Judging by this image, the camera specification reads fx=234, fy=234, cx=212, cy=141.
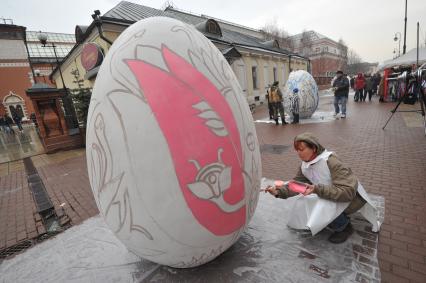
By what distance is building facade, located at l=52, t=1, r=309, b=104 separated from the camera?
12.8m

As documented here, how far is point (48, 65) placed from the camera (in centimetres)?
3484

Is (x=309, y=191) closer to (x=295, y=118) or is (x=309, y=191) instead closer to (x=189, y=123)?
(x=189, y=123)

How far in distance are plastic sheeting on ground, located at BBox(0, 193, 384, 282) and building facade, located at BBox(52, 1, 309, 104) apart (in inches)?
433

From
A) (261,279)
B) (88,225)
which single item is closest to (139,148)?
(261,279)

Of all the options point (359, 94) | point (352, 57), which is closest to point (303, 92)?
point (359, 94)

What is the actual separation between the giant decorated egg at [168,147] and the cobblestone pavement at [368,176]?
166 cm

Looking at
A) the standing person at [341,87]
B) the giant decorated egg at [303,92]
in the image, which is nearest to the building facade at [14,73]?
the giant decorated egg at [303,92]

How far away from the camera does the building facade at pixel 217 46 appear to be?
41.9ft

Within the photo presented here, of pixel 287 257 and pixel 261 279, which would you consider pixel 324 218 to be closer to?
pixel 287 257

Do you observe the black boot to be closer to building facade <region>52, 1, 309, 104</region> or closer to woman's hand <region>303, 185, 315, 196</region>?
woman's hand <region>303, 185, 315, 196</region>

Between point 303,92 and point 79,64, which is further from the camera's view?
point 79,64

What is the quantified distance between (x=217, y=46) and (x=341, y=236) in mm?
17405

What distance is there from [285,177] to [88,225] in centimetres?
368

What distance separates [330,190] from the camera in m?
2.41
